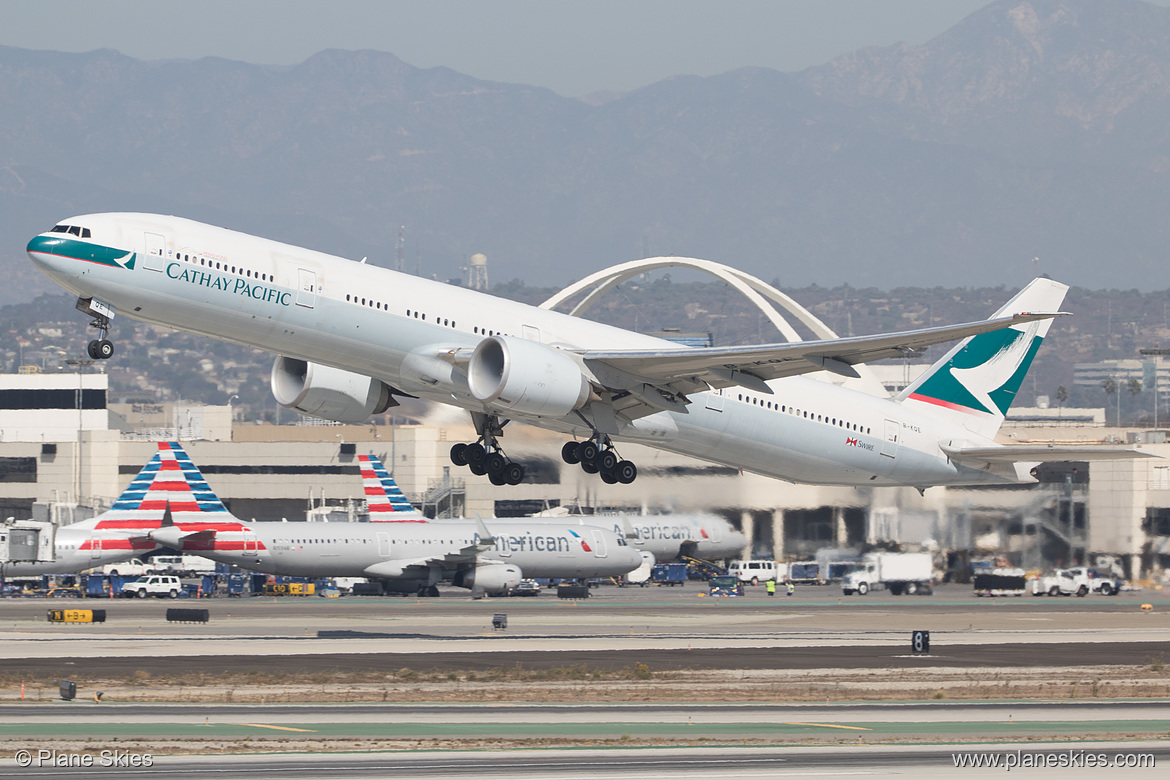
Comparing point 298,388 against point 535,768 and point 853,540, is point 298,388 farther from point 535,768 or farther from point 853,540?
point 853,540

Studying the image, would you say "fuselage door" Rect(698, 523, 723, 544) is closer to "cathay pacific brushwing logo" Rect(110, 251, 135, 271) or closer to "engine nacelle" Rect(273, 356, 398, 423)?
"engine nacelle" Rect(273, 356, 398, 423)

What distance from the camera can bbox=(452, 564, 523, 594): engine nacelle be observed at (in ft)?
232

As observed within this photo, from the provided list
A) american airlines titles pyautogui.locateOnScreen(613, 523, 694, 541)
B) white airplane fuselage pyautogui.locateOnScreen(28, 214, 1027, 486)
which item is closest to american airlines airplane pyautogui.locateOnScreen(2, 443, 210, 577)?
american airlines titles pyautogui.locateOnScreen(613, 523, 694, 541)

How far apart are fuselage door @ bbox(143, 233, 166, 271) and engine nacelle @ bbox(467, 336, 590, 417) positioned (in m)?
7.85

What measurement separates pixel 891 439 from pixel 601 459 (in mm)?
10793

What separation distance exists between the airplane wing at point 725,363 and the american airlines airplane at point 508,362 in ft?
0.20

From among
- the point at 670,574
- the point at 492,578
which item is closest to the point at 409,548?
the point at 492,578

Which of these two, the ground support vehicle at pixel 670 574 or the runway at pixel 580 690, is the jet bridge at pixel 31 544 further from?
the ground support vehicle at pixel 670 574

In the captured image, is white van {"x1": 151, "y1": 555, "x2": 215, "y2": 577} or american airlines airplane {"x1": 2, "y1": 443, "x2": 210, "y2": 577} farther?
white van {"x1": 151, "y1": 555, "x2": 215, "y2": 577}

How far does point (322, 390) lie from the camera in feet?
136

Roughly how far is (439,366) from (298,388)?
6.05 meters

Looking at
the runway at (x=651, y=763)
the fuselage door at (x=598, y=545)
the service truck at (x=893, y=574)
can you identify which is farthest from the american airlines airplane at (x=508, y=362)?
the fuselage door at (x=598, y=545)

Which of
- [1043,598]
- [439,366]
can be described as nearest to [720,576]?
[1043,598]

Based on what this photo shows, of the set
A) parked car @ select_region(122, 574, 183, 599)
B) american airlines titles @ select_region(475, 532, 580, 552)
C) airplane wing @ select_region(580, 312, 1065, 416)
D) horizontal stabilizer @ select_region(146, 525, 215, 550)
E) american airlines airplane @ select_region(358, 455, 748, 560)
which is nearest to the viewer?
airplane wing @ select_region(580, 312, 1065, 416)
